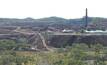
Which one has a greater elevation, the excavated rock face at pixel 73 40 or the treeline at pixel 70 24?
the excavated rock face at pixel 73 40

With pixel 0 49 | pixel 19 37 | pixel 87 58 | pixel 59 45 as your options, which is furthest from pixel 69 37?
pixel 87 58

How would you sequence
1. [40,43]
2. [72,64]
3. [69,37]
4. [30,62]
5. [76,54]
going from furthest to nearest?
[69,37], [40,43], [76,54], [30,62], [72,64]

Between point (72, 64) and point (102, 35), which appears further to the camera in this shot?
point (102, 35)

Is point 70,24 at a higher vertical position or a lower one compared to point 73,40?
lower

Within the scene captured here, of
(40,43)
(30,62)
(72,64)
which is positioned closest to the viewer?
(72,64)

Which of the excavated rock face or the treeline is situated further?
the treeline

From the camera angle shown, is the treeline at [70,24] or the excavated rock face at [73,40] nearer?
the excavated rock face at [73,40]

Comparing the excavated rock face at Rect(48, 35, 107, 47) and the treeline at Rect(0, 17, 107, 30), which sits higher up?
the excavated rock face at Rect(48, 35, 107, 47)

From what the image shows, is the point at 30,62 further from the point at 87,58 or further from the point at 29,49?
the point at 29,49
